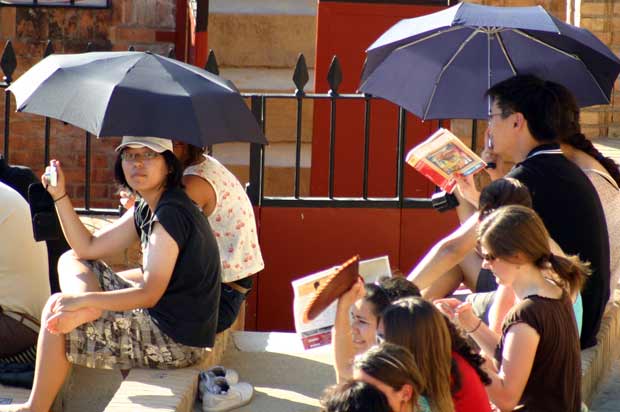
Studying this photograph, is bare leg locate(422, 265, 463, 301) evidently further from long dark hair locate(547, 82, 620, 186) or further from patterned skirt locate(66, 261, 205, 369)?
patterned skirt locate(66, 261, 205, 369)

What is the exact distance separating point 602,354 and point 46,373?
2129 mm

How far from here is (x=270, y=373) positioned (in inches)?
188

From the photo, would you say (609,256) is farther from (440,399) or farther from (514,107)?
(440,399)

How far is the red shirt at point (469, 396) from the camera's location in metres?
3.33

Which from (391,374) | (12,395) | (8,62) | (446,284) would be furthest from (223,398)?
(8,62)

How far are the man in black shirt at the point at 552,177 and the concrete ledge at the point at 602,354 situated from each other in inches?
3.3

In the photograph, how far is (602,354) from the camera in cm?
487

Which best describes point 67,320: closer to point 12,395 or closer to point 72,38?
point 12,395

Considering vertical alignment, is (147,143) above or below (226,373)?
above

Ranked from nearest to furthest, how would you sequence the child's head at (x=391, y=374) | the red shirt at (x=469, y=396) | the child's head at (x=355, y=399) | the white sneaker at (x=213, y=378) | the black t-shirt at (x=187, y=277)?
the child's head at (x=355, y=399)
the child's head at (x=391, y=374)
the red shirt at (x=469, y=396)
the black t-shirt at (x=187, y=277)
the white sneaker at (x=213, y=378)

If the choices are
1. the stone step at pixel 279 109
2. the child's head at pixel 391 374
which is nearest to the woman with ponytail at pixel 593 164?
the child's head at pixel 391 374

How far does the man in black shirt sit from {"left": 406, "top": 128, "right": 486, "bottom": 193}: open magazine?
113mm

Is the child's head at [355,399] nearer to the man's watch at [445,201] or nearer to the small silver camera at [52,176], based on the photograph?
the small silver camera at [52,176]

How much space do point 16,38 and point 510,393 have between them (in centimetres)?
585
